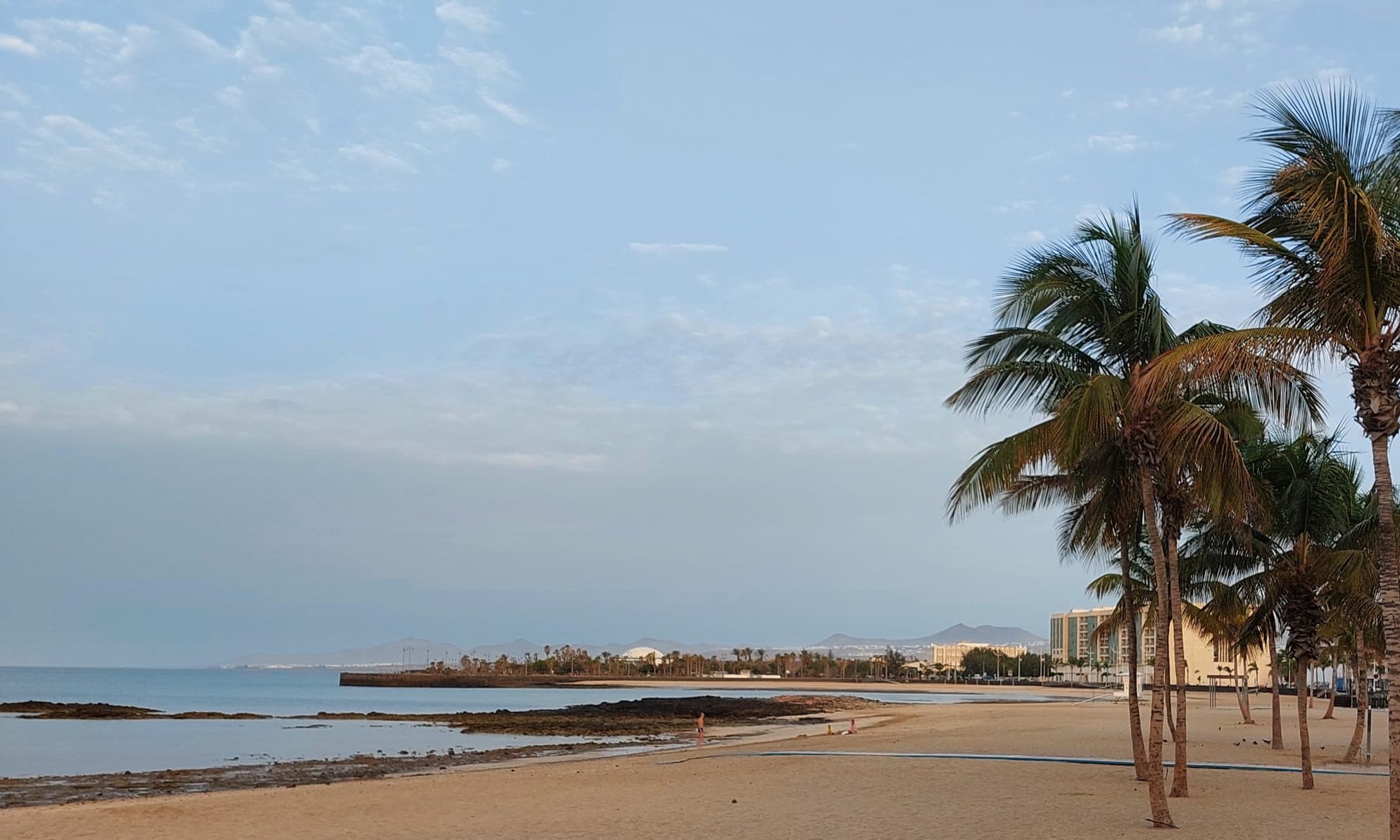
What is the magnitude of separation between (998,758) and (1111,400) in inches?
493

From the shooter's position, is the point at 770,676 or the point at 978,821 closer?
the point at 978,821

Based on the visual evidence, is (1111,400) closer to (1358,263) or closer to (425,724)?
(1358,263)

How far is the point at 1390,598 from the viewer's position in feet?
29.4

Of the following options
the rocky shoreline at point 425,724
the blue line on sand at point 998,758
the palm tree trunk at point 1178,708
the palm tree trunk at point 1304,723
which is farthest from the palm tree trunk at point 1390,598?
the rocky shoreline at point 425,724

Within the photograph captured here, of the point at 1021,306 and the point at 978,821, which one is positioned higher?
the point at 1021,306

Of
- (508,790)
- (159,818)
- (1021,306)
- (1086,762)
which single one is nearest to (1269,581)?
(1086,762)

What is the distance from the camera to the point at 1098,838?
11648 millimetres

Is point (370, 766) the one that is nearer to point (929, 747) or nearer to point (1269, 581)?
point (929, 747)

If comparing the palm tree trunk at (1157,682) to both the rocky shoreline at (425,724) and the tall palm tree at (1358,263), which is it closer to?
the tall palm tree at (1358,263)

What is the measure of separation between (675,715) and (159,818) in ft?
149

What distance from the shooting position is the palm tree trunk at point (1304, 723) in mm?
16172

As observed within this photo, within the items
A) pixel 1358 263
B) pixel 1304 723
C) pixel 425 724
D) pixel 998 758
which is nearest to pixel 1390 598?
pixel 1358 263

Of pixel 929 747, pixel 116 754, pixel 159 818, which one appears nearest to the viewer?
pixel 159 818

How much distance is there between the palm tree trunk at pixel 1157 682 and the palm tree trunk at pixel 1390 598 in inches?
116
